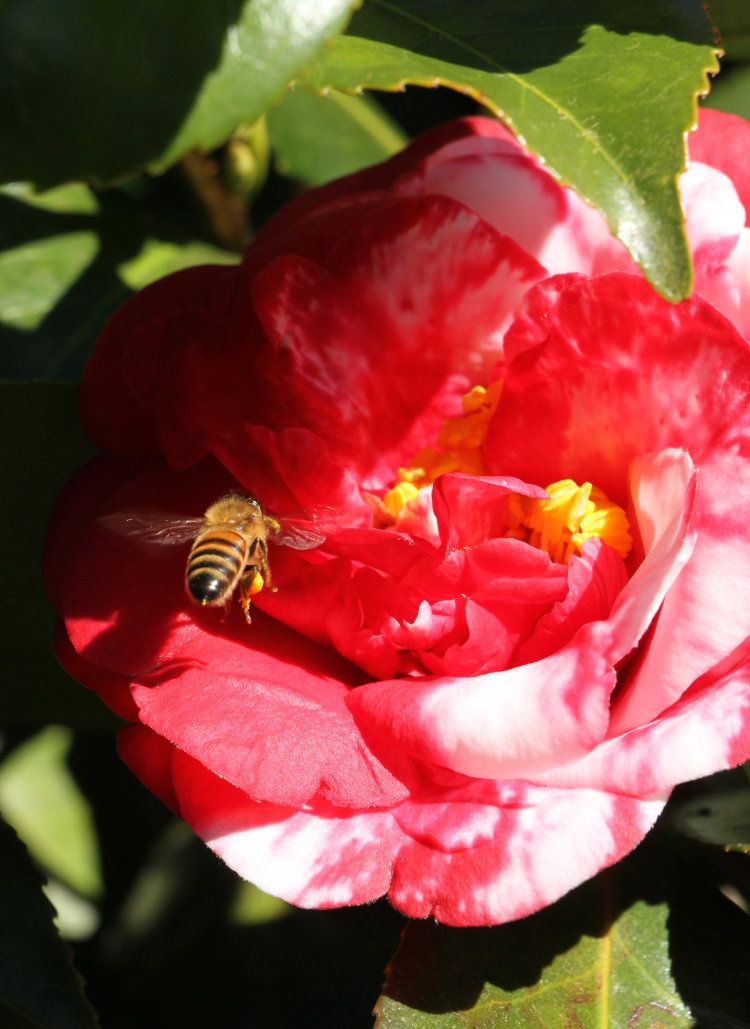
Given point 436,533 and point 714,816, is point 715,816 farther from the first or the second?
point 436,533

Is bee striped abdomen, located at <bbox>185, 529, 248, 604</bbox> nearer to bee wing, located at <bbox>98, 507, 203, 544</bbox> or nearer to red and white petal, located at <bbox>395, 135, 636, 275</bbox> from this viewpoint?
bee wing, located at <bbox>98, 507, 203, 544</bbox>

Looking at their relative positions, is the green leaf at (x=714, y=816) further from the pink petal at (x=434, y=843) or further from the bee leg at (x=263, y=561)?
the bee leg at (x=263, y=561)

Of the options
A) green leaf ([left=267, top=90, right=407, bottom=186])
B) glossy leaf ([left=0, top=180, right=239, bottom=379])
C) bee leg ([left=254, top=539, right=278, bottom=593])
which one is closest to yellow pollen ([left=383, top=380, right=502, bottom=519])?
bee leg ([left=254, top=539, right=278, bottom=593])

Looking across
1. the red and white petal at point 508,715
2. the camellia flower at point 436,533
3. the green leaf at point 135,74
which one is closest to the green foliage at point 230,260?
the green leaf at point 135,74

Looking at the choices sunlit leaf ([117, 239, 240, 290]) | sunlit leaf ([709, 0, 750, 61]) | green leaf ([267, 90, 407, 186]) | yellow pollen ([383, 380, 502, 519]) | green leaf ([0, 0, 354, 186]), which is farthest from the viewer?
green leaf ([267, 90, 407, 186])

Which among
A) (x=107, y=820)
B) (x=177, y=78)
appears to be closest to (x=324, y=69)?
(x=177, y=78)

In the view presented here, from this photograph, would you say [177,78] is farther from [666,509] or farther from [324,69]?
[666,509]

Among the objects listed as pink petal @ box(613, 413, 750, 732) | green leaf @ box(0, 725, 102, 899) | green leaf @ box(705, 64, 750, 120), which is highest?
green leaf @ box(705, 64, 750, 120)

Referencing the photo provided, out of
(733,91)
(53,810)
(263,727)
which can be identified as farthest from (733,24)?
(53,810)
